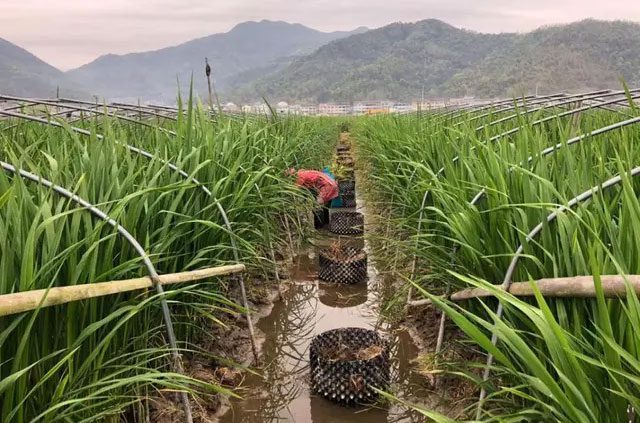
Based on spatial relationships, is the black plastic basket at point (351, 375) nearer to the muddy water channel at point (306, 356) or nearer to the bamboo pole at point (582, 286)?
the muddy water channel at point (306, 356)

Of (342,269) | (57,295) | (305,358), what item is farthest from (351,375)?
(342,269)

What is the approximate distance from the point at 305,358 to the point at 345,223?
3093mm

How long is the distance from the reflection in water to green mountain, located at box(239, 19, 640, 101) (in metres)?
24.4

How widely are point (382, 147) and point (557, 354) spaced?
4.79 meters

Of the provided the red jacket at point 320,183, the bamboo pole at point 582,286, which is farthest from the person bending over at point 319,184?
the bamboo pole at point 582,286

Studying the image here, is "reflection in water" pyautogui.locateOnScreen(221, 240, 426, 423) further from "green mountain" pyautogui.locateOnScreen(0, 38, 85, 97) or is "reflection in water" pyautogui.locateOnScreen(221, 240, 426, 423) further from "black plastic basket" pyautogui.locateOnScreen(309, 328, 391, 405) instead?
"green mountain" pyautogui.locateOnScreen(0, 38, 85, 97)

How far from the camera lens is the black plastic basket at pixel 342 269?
4469 millimetres

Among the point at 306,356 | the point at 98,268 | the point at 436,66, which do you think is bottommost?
the point at 306,356

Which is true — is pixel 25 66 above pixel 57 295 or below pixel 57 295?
above

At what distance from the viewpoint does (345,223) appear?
6.14 m

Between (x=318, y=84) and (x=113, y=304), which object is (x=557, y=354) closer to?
(x=113, y=304)

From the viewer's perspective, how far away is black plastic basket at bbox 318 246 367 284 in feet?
14.7

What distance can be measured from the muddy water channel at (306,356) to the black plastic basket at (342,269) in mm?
57

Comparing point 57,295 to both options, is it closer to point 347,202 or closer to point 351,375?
point 351,375
